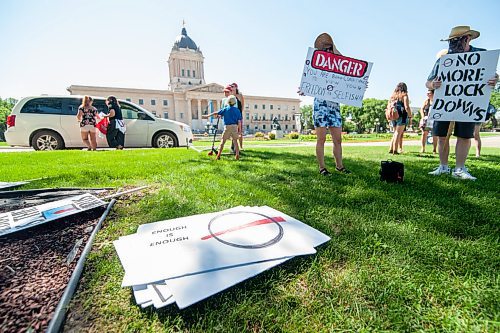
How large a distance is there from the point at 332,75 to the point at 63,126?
8230 mm

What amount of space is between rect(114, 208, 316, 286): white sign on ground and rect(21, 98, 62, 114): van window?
27.3 feet

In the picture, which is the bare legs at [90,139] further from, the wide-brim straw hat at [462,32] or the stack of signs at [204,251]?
the wide-brim straw hat at [462,32]

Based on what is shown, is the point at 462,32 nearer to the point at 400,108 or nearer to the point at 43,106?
the point at 400,108

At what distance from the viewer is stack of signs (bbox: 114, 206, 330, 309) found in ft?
3.51

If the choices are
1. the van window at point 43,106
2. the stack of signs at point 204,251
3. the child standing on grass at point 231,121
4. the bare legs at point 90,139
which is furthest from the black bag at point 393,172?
the van window at point 43,106

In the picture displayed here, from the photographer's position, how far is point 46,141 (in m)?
7.67

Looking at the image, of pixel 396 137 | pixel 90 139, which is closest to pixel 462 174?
pixel 396 137

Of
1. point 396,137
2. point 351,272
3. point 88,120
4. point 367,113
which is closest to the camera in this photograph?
point 351,272

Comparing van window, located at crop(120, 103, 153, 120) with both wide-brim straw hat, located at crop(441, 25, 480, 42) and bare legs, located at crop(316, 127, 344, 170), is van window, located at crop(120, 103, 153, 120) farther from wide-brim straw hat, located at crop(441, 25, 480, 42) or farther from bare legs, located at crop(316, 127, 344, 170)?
wide-brim straw hat, located at crop(441, 25, 480, 42)

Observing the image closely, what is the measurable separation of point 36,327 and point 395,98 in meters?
7.73

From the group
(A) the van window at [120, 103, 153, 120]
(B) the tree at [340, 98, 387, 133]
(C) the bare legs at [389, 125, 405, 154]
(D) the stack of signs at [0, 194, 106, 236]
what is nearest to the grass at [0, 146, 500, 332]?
(D) the stack of signs at [0, 194, 106, 236]

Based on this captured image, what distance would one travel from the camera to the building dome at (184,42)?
3019 inches

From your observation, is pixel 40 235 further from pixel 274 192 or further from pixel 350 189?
pixel 350 189

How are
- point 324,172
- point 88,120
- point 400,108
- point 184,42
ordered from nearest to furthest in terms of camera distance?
point 324,172 < point 400,108 < point 88,120 < point 184,42
